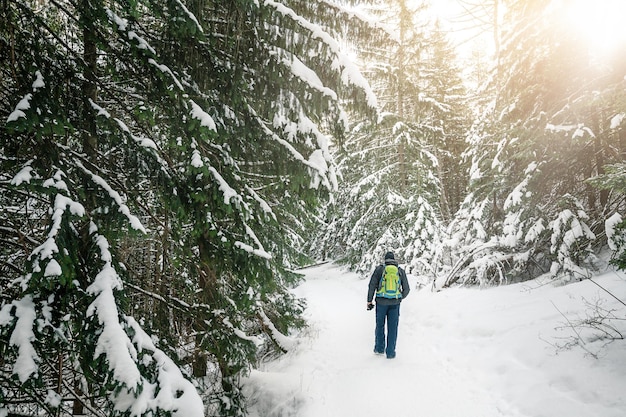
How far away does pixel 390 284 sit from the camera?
22.3ft

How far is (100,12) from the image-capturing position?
11.3ft

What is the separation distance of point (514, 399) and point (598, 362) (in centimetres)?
122

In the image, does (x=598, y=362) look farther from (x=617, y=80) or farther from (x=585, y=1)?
(x=585, y=1)

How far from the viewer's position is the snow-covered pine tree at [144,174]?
271 centimetres

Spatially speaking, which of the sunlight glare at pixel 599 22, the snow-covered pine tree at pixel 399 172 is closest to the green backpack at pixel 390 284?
the sunlight glare at pixel 599 22

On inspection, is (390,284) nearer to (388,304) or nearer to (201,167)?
(388,304)

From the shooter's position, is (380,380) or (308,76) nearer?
(308,76)

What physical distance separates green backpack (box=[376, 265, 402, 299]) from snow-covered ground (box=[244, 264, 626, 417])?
1192mm

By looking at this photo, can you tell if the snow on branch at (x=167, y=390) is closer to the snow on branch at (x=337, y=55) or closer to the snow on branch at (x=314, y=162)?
the snow on branch at (x=314, y=162)

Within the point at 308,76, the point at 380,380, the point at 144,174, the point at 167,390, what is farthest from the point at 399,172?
the point at 167,390

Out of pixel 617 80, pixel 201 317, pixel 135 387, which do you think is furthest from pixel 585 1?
pixel 135 387

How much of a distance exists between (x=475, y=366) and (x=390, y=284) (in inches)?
77.0

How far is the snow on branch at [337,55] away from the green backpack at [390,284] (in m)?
3.55

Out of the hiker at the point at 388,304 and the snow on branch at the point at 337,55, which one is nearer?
the snow on branch at the point at 337,55
